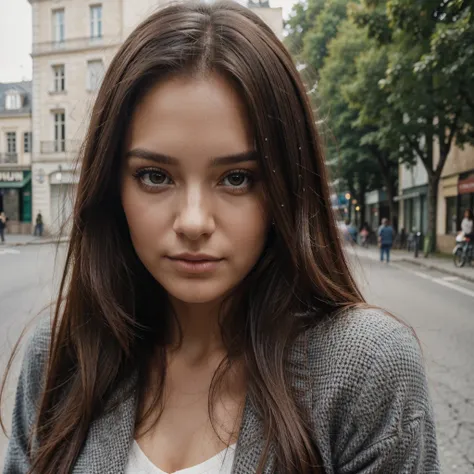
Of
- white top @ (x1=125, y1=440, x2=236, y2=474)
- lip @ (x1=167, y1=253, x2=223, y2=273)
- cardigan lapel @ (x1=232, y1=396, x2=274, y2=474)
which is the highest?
lip @ (x1=167, y1=253, x2=223, y2=273)

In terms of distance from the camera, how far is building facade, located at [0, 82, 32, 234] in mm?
41875

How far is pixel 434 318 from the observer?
8711 mm

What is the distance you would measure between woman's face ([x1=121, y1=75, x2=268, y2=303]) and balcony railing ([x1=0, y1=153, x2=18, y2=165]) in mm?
44582

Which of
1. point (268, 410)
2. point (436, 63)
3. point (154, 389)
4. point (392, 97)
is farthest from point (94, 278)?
point (392, 97)

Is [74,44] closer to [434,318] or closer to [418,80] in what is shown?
[418,80]

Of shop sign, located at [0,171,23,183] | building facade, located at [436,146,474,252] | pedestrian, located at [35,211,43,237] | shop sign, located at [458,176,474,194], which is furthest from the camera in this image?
shop sign, located at [0,171,23,183]

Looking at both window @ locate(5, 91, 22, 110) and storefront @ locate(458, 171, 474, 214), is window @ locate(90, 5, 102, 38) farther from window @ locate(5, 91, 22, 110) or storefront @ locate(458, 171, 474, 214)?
storefront @ locate(458, 171, 474, 214)

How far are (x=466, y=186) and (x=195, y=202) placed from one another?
22998 millimetres

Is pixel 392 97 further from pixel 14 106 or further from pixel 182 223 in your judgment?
pixel 14 106

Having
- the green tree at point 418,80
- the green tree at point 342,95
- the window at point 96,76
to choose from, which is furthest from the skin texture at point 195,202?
the green tree at point 342,95

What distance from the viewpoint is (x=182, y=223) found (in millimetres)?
1208

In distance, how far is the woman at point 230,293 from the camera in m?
1.13

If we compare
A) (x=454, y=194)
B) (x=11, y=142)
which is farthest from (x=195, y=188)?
(x=11, y=142)

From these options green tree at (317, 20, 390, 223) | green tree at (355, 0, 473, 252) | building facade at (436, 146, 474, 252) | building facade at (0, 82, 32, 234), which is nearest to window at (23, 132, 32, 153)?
building facade at (0, 82, 32, 234)
